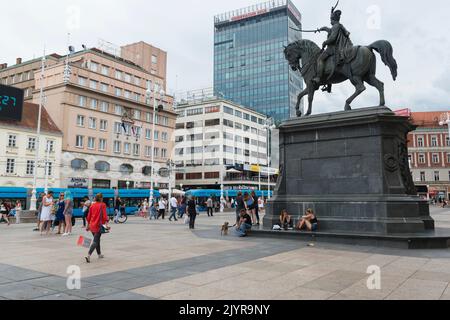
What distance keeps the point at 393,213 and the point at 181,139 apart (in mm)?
79376

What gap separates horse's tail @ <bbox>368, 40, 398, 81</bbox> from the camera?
1496cm

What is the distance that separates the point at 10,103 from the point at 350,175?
11840mm

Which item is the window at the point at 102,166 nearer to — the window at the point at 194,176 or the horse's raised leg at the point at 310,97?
the window at the point at 194,176

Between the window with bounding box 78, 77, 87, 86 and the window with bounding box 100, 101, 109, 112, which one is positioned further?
the window with bounding box 100, 101, 109, 112

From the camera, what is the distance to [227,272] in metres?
8.08

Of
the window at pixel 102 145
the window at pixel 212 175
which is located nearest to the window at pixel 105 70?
the window at pixel 102 145

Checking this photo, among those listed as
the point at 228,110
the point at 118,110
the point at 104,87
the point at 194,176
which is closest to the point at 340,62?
the point at 104,87

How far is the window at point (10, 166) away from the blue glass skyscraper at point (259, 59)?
7175cm

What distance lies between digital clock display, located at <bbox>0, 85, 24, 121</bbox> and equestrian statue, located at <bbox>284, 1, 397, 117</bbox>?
1088 centimetres

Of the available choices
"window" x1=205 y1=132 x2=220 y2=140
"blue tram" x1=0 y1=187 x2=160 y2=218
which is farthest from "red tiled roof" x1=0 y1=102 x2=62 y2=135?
"window" x1=205 y1=132 x2=220 y2=140

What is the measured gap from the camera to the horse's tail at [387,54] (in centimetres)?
1496

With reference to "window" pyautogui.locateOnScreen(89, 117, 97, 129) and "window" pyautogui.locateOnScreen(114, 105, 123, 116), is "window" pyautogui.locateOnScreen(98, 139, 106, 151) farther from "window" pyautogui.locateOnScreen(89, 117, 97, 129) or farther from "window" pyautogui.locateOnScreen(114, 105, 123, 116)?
"window" pyautogui.locateOnScreen(114, 105, 123, 116)
